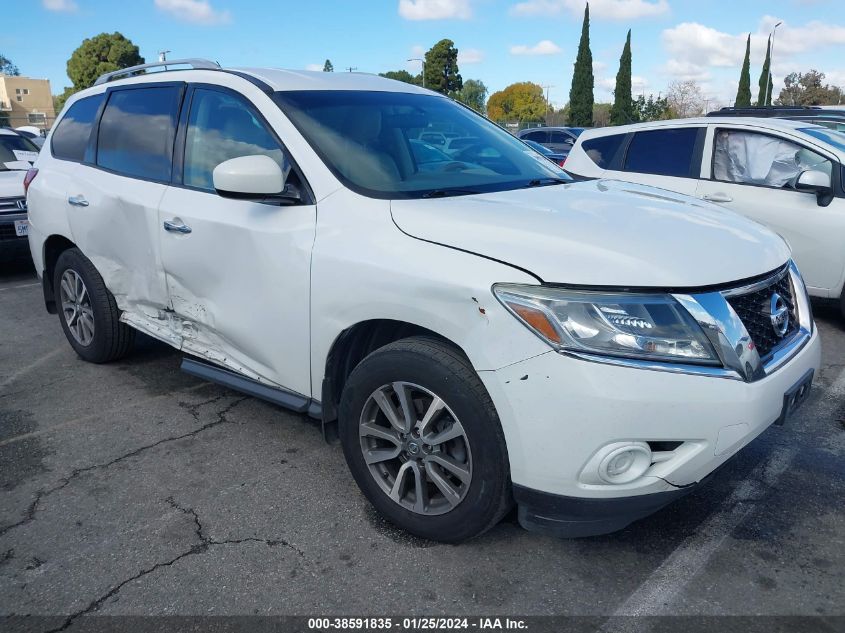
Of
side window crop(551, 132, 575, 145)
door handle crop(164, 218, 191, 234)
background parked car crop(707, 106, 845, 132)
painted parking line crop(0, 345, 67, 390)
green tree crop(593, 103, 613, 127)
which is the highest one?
green tree crop(593, 103, 613, 127)

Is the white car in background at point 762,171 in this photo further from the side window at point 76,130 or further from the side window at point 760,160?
the side window at point 76,130

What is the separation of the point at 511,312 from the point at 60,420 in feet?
9.70

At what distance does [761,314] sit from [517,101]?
392 ft

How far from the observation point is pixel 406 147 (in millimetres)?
3295

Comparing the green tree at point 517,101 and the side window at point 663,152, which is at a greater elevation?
the green tree at point 517,101

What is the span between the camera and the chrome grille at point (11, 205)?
24.6ft

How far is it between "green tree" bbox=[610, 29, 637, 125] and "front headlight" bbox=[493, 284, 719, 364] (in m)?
45.7

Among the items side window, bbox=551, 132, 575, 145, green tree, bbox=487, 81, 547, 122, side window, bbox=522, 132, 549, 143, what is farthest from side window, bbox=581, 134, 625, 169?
green tree, bbox=487, 81, 547, 122

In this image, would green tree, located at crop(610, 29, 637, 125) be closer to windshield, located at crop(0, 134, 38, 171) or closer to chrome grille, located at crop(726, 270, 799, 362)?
windshield, located at crop(0, 134, 38, 171)

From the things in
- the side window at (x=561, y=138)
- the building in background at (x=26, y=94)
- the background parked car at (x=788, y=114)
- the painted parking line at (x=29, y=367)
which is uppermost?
the building in background at (x=26, y=94)

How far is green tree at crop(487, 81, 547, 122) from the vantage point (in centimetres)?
10588

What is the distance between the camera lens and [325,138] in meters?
3.10

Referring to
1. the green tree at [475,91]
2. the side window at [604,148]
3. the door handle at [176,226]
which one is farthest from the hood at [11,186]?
the green tree at [475,91]

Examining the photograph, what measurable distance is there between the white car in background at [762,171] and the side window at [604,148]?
0.04ft
